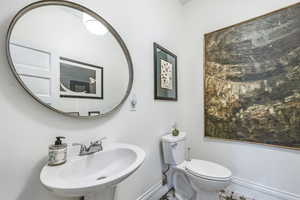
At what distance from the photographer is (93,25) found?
1.00 meters

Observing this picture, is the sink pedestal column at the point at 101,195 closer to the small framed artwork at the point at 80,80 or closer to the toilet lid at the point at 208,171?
the small framed artwork at the point at 80,80

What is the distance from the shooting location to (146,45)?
1450 mm

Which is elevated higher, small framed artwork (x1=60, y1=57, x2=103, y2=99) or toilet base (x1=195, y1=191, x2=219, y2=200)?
small framed artwork (x1=60, y1=57, x2=103, y2=99)

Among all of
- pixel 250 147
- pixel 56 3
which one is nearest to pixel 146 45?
pixel 56 3

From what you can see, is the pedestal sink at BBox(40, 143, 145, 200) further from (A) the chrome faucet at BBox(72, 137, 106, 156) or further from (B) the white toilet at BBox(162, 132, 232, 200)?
(B) the white toilet at BBox(162, 132, 232, 200)

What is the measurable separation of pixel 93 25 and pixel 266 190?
2.32 meters

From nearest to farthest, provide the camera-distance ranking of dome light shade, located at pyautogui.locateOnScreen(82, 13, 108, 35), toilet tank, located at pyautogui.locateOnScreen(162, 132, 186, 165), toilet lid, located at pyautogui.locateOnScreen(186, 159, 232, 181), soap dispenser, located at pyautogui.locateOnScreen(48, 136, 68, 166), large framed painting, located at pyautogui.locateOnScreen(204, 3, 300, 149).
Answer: soap dispenser, located at pyautogui.locateOnScreen(48, 136, 68, 166) < dome light shade, located at pyautogui.locateOnScreen(82, 13, 108, 35) < toilet lid, located at pyautogui.locateOnScreen(186, 159, 232, 181) < large framed painting, located at pyautogui.locateOnScreen(204, 3, 300, 149) < toilet tank, located at pyautogui.locateOnScreen(162, 132, 186, 165)

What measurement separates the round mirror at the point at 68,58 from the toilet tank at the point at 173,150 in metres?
0.73

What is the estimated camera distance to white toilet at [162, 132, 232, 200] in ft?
4.00

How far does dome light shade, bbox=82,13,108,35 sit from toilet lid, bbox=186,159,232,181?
148 centimetres

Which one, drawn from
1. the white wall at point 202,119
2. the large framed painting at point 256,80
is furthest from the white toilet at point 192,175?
the large framed painting at point 256,80

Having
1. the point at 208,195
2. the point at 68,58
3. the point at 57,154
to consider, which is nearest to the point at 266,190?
the point at 208,195

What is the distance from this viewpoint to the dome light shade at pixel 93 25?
956 mm

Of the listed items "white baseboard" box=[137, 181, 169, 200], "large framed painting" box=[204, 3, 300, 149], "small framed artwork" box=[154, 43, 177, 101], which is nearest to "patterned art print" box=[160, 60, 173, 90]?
"small framed artwork" box=[154, 43, 177, 101]
